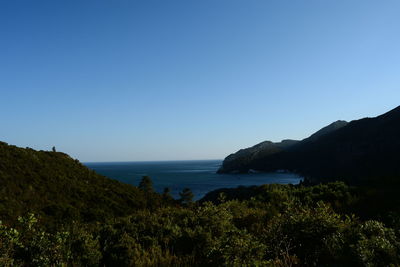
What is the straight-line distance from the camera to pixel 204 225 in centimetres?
759

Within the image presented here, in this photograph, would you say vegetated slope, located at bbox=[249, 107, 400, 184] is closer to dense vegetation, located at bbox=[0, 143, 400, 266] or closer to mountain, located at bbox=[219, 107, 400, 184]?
mountain, located at bbox=[219, 107, 400, 184]

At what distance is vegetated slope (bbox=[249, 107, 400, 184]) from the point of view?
96.2 metres

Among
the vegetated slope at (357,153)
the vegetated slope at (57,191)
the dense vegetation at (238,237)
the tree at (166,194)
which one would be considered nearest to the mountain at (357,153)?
the vegetated slope at (357,153)

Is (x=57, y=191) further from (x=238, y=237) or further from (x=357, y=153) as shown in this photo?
(x=357, y=153)

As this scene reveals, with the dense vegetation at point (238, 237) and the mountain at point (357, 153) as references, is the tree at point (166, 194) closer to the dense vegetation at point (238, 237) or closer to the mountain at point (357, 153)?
the dense vegetation at point (238, 237)

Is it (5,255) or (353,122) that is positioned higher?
(353,122)

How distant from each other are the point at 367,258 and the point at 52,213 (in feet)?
91.8

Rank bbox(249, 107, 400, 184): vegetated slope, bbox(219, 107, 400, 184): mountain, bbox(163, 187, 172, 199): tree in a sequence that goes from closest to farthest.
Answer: bbox(163, 187, 172, 199): tree, bbox(219, 107, 400, 184): mountain, bbox(249, 107, 400, 184): vegetated slope

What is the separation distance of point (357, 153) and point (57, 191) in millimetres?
126668

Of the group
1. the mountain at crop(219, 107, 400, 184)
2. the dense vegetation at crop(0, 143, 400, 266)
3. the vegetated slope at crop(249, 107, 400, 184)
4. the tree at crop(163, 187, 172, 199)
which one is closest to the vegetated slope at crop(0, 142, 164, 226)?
the tree at crop(163, 187, 172, 199)

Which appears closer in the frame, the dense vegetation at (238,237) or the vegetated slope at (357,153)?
the dense vegetation at (238,237)

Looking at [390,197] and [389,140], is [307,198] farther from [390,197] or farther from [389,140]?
[389,140]

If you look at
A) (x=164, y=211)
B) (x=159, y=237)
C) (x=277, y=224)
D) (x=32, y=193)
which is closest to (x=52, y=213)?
(x=32, y=193)

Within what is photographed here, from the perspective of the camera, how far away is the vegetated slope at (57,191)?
2516cm
